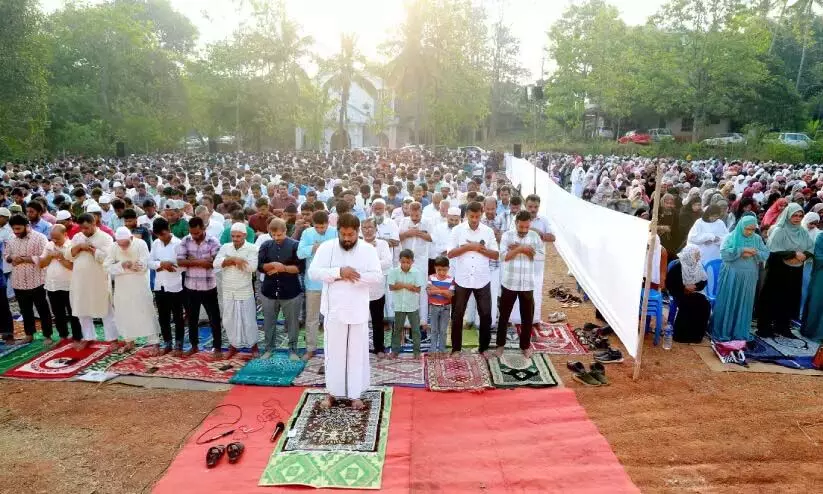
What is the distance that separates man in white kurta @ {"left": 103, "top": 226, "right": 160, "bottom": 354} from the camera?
20.6 feet

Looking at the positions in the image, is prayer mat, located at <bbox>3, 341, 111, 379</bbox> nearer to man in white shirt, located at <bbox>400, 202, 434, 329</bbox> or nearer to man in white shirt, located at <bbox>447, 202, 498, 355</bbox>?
man in white shirt, located at <bbox>400, 202, 434, 329</bbox>

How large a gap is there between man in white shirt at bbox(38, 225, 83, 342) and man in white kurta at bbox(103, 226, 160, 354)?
0.58 meters

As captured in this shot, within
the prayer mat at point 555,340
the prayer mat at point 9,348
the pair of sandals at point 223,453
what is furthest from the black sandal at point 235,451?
the prayer mat at point 9,348

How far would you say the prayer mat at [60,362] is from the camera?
6.06 meters

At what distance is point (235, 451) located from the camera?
4.44m

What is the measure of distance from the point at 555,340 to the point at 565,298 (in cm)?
188

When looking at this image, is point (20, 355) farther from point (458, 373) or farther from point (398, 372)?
point (458, 373)

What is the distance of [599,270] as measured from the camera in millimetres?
7312

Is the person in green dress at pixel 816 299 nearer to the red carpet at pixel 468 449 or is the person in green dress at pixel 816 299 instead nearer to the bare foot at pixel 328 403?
the red carpet at pixel 468 449

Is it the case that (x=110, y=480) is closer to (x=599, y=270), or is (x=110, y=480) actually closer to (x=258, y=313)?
(x=258, y=313)

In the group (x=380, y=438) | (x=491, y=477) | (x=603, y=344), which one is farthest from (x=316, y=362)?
(x=603, y=344)

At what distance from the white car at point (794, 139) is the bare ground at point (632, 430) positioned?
91.6 ft

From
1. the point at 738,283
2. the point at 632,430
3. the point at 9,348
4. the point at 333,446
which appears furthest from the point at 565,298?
the point at 9,348

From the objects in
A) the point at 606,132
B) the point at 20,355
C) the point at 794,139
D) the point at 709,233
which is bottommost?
the point at 20,355
